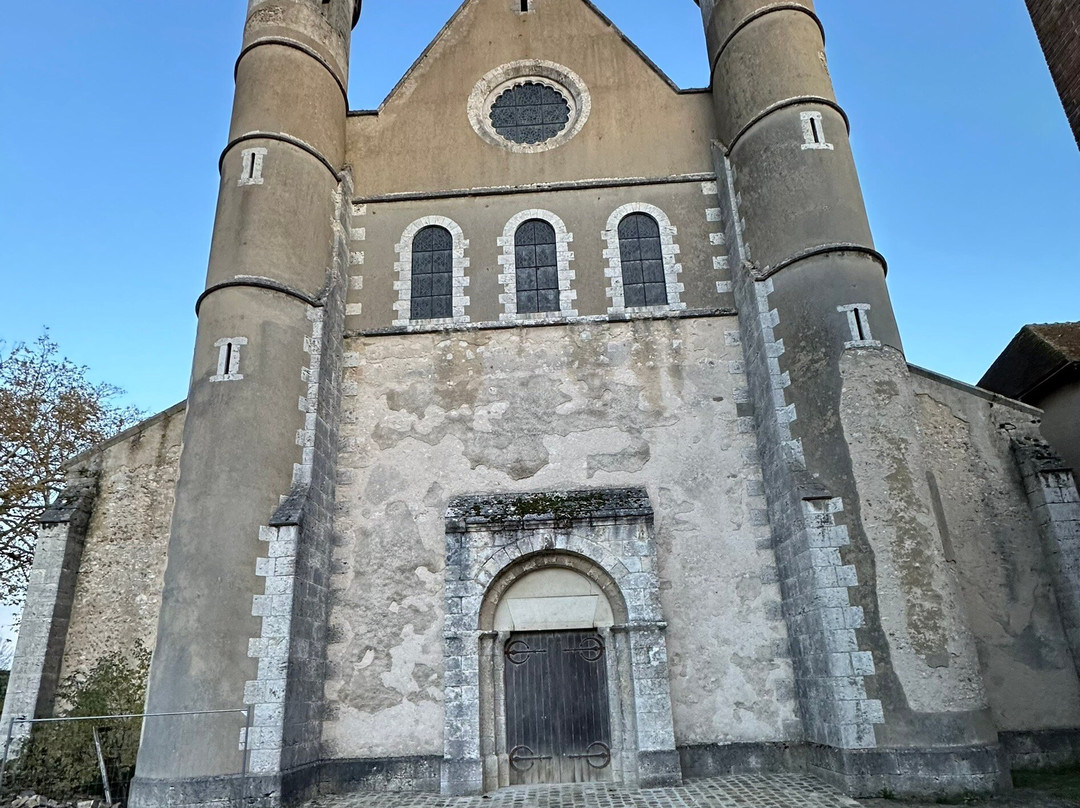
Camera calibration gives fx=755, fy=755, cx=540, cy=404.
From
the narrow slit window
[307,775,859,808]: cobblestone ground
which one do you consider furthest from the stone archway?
the narrow slit window

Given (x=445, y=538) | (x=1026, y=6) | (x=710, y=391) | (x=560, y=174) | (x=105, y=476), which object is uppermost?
(x=560, y=174)

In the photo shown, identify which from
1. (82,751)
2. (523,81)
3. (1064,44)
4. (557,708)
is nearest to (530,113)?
(523,81)

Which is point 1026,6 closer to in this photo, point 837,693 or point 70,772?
point 837,693

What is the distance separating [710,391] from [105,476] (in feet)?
26.9

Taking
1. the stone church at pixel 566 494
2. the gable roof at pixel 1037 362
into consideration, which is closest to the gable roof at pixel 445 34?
the stone church at pixel 566 494

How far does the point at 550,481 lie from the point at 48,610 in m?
6.31

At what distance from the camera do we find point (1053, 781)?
7.88 m

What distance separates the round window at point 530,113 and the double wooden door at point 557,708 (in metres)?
7.72

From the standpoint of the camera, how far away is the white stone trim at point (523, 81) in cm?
1196

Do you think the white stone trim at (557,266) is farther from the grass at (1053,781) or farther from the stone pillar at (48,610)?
the grass at (1053,781)

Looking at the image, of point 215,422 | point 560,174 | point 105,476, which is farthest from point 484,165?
point 105,476

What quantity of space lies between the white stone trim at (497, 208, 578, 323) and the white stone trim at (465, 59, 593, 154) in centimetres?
135

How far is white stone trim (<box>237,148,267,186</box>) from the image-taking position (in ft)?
33.8

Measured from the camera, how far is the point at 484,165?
11789 millimetres
